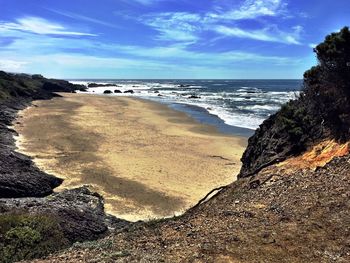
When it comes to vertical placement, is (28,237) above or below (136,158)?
above

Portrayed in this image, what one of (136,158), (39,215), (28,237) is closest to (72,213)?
(39,215)

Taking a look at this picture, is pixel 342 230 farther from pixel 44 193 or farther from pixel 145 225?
pixel 44 193

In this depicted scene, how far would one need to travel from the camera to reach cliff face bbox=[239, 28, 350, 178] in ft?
45.6

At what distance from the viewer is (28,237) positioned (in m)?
9.88

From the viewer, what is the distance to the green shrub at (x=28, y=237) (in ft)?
30.5

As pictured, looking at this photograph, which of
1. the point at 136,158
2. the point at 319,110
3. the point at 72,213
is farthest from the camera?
the point at 136,158

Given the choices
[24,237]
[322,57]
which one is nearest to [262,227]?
[24,237]

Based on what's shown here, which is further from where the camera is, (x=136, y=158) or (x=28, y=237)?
(x=136, y=158)

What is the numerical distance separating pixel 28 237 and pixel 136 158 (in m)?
15.5

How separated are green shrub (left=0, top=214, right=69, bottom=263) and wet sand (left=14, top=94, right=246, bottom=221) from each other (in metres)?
5.37

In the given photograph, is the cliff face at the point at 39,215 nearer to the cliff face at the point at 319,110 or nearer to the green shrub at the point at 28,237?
the green shrub at the point at 28,237

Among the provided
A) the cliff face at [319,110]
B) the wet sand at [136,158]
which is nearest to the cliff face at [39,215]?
the wet sand at [136,158]

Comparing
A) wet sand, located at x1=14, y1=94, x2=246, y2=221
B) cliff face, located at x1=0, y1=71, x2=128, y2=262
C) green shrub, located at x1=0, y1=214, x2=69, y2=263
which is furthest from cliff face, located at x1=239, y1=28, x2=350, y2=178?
green shrub, located at x1=0, y1=214, x2=69, y2=263

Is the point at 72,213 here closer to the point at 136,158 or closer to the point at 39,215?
the point at 39,215
